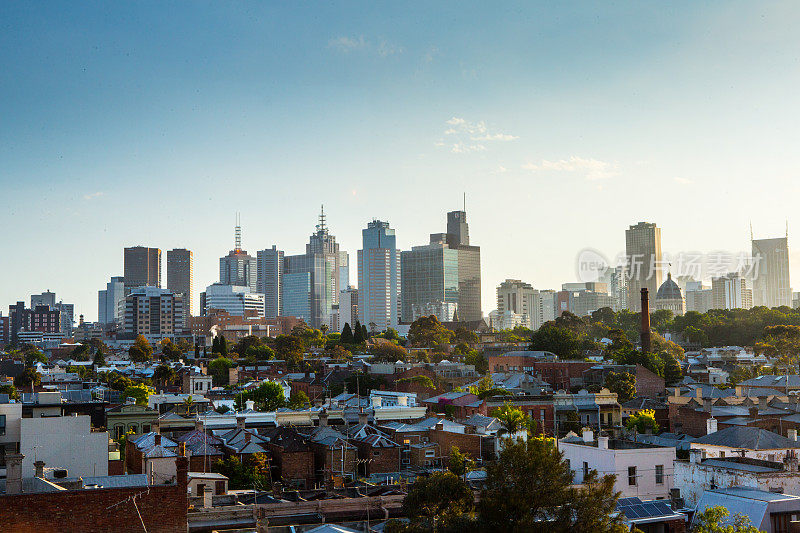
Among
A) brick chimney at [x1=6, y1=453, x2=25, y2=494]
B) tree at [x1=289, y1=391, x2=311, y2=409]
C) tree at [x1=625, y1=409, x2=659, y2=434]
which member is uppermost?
brick chimney at [x1=6, y1=453, x2=25, y2=494]

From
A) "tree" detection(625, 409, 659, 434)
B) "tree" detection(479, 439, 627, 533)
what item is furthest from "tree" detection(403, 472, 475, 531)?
"tree" detection(625, 409, 659, 434)

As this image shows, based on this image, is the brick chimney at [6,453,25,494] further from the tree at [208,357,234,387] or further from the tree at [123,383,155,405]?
the tree at [208,357,234,387]

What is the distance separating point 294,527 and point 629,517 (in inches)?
445

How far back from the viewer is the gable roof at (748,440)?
4125 centimetres

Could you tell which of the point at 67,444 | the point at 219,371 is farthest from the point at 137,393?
the point at 67,444

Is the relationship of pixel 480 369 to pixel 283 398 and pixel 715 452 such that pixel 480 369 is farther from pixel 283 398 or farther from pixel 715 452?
pixel 715 452

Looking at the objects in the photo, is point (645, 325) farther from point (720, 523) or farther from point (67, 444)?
point (720, 523)

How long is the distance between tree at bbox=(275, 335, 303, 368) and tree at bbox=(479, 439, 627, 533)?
109455mm

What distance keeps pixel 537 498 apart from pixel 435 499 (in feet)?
13.9

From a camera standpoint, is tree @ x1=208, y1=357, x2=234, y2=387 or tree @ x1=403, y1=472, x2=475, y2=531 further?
→ tree @ x1=208, y1=357, x2=234, y2=387

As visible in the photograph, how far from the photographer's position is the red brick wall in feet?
75.2

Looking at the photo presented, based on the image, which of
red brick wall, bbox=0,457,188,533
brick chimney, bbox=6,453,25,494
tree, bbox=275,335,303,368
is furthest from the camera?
tree, bbox=275,335,303,368

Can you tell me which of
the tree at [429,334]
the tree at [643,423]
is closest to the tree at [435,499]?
the tree at [643,423]

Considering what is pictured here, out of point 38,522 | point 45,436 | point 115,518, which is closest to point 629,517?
point 115,518
